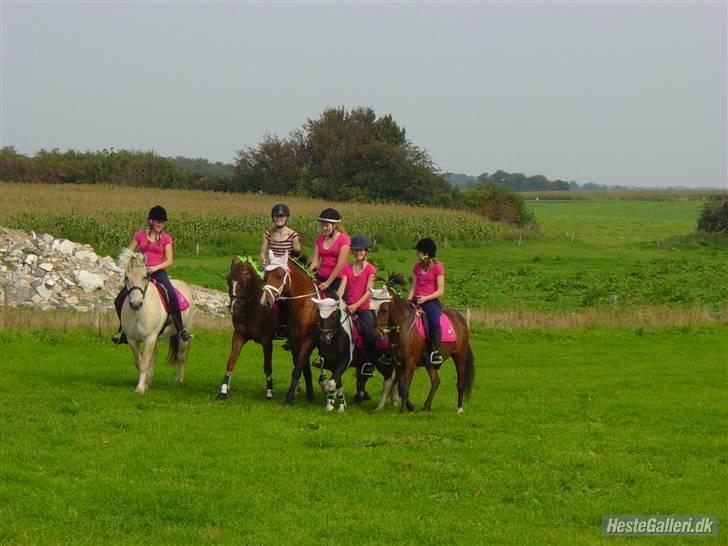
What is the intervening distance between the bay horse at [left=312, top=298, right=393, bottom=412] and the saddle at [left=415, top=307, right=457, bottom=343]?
674mm

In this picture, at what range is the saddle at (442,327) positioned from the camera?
15078 mm

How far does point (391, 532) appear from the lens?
368 inches

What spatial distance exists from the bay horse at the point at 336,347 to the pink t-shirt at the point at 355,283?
167 millimetres

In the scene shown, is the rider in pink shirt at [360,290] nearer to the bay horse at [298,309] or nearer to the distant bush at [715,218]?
the bay horse at [298,309]

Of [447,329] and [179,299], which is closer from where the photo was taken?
[447,329]

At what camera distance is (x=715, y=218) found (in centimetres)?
7175

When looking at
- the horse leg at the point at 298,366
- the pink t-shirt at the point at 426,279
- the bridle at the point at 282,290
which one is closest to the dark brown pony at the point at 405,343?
the pink t-shirt at the point at 426,279

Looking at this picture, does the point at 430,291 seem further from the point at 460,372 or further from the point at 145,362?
the point at 145,362

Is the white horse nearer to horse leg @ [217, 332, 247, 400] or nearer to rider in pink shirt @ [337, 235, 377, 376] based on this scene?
horse leg @ [217, 332, 247, 400]

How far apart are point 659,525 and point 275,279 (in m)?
6.86

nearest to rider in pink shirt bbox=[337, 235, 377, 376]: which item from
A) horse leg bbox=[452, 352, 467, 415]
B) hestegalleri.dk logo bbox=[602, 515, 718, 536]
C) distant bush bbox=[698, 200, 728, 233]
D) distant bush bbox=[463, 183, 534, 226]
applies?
horse leg bbox=[452, 352, 467, 415]

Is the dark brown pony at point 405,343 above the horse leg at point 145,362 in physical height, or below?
above

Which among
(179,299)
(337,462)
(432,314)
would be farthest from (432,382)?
(179,299)

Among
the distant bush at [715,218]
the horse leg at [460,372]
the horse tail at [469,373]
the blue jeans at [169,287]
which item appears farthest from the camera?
the distant bush at [715,218]
